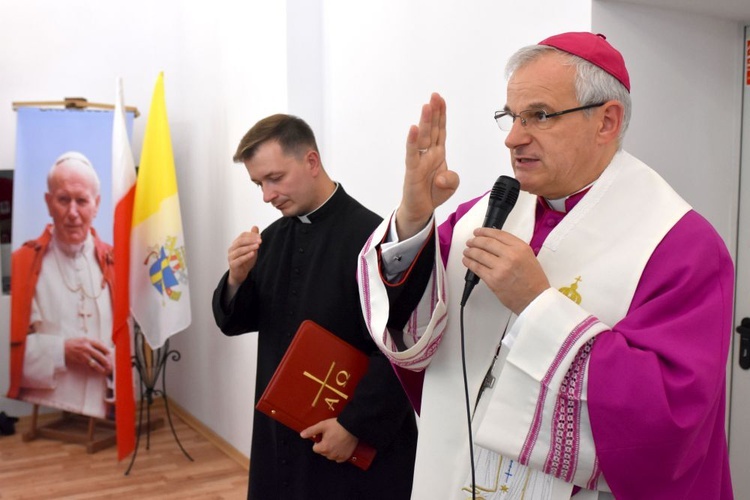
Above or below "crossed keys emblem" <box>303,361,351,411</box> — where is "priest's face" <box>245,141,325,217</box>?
above

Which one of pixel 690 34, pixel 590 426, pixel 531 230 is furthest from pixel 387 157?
pixel 590 426

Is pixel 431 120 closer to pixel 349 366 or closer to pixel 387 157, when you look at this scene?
pixel 349 366

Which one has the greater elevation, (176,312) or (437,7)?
(437,7)

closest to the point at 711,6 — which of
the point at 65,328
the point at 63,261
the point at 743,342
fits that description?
the point at 743,342

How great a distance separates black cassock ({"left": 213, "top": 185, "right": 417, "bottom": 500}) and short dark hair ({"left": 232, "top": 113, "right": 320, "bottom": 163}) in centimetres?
21

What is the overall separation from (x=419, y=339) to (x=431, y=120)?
1.52 ft

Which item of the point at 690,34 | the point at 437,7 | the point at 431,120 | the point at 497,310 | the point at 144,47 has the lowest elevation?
the point at 497,310

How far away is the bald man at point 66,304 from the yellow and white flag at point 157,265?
0.43m

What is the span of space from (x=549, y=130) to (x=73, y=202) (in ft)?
13.4

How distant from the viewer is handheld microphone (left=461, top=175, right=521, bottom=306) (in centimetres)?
Answer: 149

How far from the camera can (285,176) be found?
2604 mm

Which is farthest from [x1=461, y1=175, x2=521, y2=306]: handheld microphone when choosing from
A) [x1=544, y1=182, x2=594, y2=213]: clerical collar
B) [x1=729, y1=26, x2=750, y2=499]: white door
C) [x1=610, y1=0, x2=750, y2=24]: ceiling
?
[x1=729, y1=26, x2=750, y2=499]: white door

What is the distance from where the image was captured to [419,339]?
A: 1670 millimetres

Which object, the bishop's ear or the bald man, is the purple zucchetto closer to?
the bishop's ear
